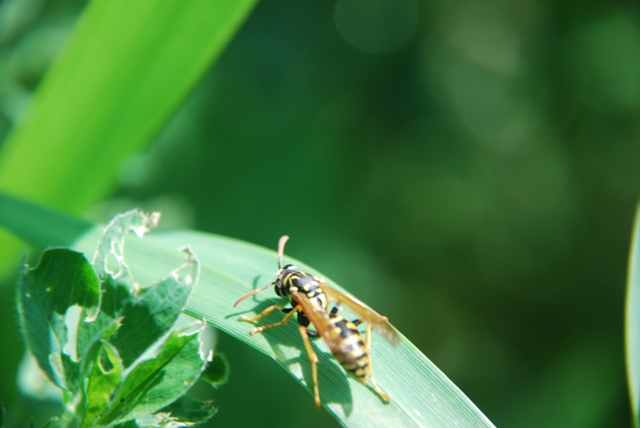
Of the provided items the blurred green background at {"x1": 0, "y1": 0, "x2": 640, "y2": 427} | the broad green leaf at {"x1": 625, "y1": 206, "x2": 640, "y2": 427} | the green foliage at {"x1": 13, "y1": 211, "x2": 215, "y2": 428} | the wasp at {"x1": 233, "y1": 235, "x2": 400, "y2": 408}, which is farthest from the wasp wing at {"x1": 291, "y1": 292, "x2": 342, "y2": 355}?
the blurred green background at {"x1": 0, "y1": 0, "x2": 640, "y2": 427}

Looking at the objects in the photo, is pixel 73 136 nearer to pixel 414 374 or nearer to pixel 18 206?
pixel 18 206

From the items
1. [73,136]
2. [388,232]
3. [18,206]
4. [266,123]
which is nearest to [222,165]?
[266,123]

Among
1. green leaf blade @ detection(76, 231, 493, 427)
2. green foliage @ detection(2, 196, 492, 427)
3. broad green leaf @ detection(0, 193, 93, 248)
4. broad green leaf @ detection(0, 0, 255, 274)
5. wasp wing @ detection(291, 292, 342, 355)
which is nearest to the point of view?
green foliage @ detection(2, 196, 492, 427)

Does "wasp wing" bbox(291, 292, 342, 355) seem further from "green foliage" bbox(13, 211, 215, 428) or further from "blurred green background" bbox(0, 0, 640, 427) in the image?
"blurred green background" bbox(0, 0, 640, 427)

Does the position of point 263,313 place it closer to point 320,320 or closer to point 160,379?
point 320,320

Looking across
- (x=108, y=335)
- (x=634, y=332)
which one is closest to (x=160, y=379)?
(x=108, y=335)

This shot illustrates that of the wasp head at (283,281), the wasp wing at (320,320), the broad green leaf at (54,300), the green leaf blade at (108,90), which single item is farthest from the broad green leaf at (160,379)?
the green leaf blade at (108,90)
